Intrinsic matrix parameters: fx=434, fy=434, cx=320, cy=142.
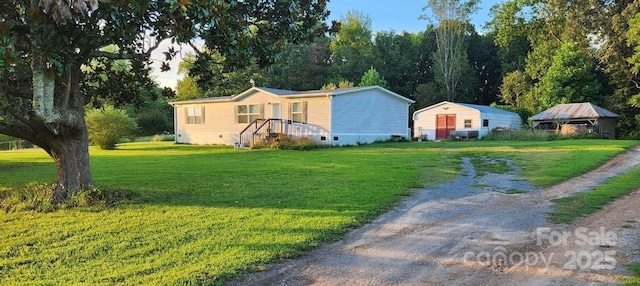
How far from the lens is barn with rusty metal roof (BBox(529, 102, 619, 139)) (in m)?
27.5

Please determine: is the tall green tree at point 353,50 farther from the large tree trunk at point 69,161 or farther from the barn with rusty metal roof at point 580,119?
the large tree trunk at point 69,161

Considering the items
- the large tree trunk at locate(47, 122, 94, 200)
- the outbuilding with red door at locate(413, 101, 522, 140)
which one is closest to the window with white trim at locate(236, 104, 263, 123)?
the outbuilding with red door at locate(413, 101, 522, 140)

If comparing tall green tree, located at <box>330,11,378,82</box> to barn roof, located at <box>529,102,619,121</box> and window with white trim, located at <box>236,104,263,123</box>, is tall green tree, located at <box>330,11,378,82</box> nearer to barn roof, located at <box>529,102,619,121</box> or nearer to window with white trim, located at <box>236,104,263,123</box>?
window with white trim, located at <box>236,104,263,123</box>

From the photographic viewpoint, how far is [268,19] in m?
8.73

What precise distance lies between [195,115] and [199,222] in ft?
75.5

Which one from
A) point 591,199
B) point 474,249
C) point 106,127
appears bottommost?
point 474,249

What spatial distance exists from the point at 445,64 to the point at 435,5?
19.0 feet

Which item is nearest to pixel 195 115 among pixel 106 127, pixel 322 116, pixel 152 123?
pixel 106 127

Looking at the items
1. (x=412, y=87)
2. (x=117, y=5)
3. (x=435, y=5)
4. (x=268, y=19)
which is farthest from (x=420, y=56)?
(x=117, y=5)

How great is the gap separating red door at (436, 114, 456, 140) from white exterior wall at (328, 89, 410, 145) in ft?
14.3

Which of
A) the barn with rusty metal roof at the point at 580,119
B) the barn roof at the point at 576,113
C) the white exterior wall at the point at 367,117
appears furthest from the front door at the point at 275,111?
the barn roof at the point at 576,113

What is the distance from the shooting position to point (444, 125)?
3022cm

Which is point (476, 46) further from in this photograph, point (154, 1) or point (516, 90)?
point (154, 1)

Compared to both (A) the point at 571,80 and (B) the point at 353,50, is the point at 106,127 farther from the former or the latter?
(A) the point at 571,80
